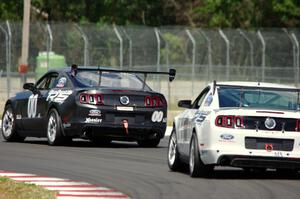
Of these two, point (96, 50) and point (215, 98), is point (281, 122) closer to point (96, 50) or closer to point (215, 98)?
point (215, 98)

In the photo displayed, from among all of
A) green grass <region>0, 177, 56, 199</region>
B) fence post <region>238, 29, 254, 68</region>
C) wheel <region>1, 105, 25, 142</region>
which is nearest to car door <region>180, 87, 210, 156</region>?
green grass <region>0, 177, 56, 199</region>

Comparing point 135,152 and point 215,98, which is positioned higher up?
point 215,98

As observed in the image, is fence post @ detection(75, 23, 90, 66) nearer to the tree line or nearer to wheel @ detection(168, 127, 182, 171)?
wheel @ detection(168, 127, 182, 171)

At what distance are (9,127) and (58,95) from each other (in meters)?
2.09

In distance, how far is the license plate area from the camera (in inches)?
575

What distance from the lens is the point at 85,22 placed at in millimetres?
61062

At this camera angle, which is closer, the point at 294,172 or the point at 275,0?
the point at 294,172

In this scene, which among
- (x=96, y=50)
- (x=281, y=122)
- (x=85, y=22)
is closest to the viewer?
(x=281, y=122)

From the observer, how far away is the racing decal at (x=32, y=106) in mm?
21781

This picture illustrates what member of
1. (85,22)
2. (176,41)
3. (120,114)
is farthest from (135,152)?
(85,22)

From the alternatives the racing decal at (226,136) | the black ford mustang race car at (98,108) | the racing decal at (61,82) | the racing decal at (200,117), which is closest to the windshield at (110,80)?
the black ford mustang race car at (98,108)

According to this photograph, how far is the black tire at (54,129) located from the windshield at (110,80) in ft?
2.60

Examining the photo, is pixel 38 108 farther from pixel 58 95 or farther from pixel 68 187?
pixel 68 187

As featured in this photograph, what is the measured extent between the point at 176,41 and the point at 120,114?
2341 centimetres
